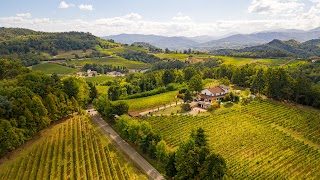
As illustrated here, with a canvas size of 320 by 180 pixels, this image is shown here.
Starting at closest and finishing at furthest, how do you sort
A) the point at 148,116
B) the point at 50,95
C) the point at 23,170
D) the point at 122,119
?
the point at 23,170 < the point at 122,119 < the point at 50,95 < the point at 148,116

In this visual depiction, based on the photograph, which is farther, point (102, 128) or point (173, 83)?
point (173, 83)

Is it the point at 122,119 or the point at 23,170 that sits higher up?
the point at 122,119

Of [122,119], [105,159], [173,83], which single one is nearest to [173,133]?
[122,119]

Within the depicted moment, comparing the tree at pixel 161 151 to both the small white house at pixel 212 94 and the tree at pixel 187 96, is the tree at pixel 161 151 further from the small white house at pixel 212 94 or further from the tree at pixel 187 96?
the small white house at pixel 212 94

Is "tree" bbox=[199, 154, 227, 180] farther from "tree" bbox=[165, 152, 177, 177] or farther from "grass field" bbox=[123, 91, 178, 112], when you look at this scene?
"grass field" bbox=[123, 91, 178, 112]

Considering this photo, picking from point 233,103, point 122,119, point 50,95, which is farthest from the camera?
point 233,103

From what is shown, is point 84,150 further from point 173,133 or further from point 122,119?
point 173,133
